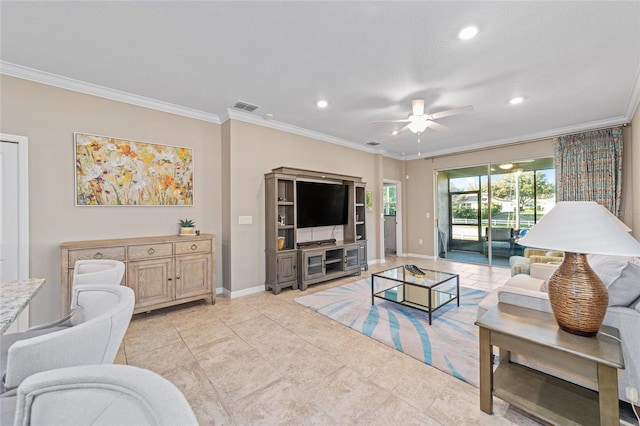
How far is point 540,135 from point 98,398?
681 centimetres

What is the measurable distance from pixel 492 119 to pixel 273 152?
3641 millimetres

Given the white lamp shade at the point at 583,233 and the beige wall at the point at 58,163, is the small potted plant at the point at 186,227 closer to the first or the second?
the beige wall at the point at 58,163

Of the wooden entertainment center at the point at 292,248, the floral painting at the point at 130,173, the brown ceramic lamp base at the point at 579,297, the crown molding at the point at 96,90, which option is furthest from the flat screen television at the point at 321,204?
the brown ceramic lamp base at the point at 579,297

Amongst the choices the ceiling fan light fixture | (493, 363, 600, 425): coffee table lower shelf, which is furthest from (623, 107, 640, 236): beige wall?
(493, 363, 600, 425): coffee table lower shelf

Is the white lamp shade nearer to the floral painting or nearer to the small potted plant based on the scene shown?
the small potted plant

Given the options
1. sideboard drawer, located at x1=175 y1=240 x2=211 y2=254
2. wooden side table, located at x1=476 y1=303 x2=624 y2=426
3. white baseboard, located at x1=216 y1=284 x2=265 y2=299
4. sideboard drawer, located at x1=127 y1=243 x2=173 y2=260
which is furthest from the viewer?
white baseboard, located at x1=216 y1=284 x2=265 y2=299

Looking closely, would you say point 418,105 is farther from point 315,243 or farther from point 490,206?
point 490,206

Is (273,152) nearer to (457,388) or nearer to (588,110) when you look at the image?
(457,388)

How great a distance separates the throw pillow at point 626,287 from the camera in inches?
64.6

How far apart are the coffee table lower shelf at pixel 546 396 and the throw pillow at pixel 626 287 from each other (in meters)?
0.59

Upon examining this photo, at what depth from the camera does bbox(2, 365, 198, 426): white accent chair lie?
0.55 meters

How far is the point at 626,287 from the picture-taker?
1.66m

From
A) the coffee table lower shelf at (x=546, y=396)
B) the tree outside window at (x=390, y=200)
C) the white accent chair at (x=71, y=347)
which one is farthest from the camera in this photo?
the tree outside window at (x=390, y=200)

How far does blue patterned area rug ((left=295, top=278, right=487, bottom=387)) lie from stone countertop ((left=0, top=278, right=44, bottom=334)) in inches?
101
